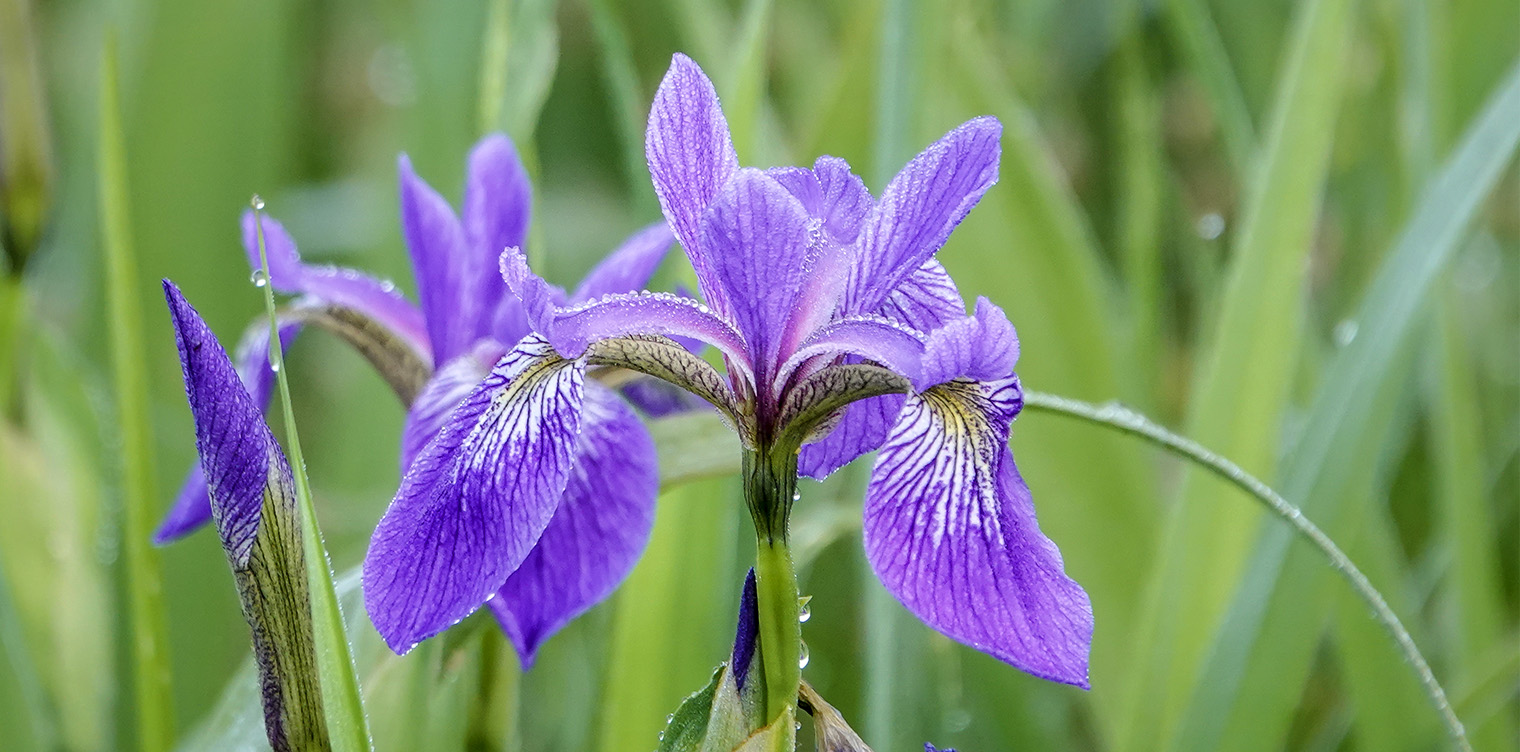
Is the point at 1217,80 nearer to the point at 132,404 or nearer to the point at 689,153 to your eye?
the point at 689,153

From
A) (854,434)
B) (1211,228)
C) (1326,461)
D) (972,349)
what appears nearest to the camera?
(972,349)

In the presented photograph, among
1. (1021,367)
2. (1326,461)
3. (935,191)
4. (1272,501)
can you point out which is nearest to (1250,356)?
(1326,461)

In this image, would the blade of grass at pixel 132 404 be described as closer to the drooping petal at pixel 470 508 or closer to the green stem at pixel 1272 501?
the drooping petal at pixel 470 508

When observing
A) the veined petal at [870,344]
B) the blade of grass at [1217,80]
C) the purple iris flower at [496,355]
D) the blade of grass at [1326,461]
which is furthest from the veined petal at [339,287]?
the blade of grass at [1217,80]

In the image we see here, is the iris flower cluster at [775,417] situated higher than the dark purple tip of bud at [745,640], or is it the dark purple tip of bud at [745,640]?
the iris flower cluster at [775,417]

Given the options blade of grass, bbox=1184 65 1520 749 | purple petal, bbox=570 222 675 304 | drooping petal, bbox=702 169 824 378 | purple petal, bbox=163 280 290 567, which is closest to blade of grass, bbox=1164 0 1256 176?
blade of grass, bbox=1184 65 1520 749

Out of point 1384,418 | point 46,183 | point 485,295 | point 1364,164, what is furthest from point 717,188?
point 1364,164

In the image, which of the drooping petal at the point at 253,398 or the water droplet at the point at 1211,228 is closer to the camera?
the drooping petal at the point at 253,398
